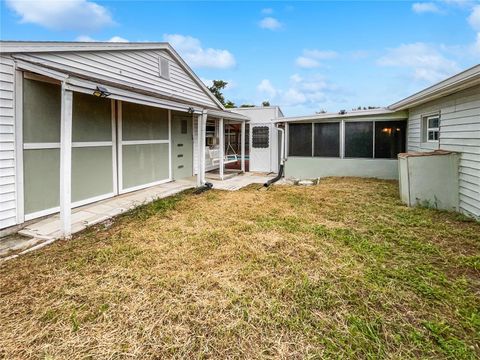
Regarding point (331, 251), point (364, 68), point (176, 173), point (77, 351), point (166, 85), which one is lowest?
point (77, 351)

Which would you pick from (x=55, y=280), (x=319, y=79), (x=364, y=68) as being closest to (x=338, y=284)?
(x=55, y=280)

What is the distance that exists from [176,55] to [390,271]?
840cm

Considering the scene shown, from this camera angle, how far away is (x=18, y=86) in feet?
13.3

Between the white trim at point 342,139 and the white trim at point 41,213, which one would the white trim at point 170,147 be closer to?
the white trim at point 41,213

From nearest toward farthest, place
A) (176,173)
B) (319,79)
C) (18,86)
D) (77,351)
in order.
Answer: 1. (77,351)
2. (18,86)
3. (176,173)
4. (319,79)

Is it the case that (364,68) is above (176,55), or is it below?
above

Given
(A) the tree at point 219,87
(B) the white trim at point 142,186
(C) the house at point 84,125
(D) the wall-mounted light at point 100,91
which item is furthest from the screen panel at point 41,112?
(A) the tree at point 219,87

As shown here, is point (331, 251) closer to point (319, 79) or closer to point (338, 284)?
point (338, 284)

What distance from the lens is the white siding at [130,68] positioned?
514cm

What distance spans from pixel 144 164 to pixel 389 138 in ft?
25.4

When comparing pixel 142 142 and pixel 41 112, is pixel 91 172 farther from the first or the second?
pixel 142 142

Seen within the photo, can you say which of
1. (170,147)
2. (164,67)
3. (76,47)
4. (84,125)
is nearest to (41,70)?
(84,125)

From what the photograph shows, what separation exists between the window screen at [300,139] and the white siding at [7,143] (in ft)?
26.5

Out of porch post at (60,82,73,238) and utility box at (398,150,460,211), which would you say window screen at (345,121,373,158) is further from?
porch post at (60,82,73,238)
